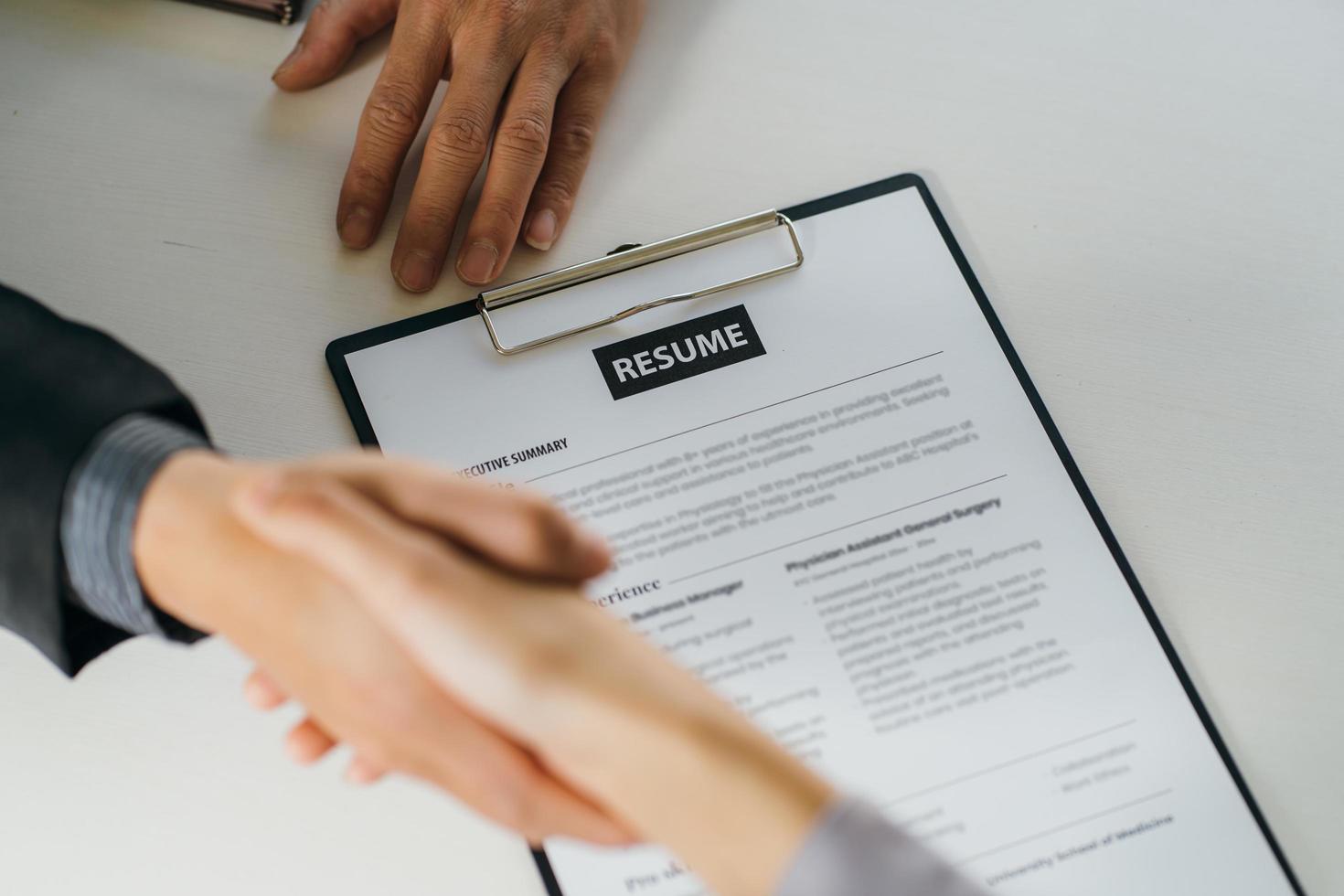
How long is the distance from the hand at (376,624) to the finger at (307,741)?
28 millimetres

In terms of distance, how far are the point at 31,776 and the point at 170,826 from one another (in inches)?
3.2

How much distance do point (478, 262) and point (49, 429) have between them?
270mm

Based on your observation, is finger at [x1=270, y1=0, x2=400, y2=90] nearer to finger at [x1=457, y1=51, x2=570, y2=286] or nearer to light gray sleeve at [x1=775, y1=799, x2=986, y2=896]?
finger at [x1=457, y1=51, x2=570, y2=286]

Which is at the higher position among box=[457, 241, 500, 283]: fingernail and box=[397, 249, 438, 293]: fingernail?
box=[397, 249, 438, 293]: fingernail

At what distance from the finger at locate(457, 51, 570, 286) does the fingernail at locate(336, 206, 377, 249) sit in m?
0.06

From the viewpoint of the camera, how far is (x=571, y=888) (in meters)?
0.51

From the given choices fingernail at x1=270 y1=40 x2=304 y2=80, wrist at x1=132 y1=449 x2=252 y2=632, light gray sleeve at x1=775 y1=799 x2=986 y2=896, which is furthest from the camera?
fingernail at x1=270 y1=40 x2=304 y2=80

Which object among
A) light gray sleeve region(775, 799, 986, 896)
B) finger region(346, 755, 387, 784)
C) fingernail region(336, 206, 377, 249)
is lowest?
light gray sleeve region(775, 799, 986, 896)

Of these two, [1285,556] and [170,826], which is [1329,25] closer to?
[1285,556]

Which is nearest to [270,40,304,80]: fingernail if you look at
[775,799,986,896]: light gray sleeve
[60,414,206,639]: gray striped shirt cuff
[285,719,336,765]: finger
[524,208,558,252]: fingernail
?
[524,208,558,252]: fingernail

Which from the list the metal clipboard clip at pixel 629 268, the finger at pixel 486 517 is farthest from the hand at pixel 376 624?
the metal clipboard clip at pixel 629 268

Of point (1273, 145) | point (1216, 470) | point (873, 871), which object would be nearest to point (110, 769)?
point (873, 871)

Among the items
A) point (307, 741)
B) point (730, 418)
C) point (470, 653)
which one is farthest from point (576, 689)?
point (730, 418)

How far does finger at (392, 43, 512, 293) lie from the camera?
0.66m
